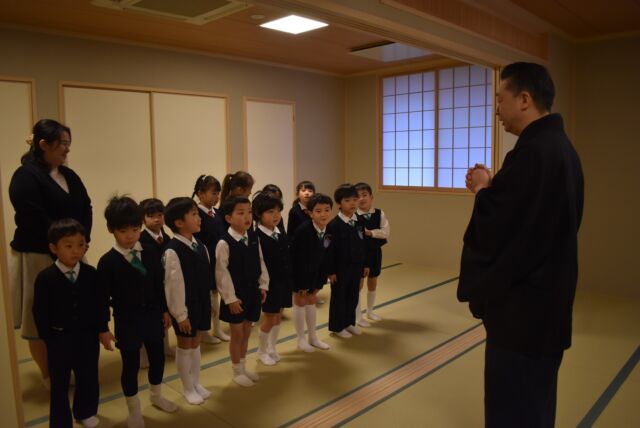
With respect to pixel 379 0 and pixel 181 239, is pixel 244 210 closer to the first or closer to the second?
pixel 181 239

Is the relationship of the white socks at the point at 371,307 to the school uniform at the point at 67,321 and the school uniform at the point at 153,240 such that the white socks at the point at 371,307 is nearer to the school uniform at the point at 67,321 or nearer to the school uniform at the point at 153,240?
the school uniform at the point at 153,240

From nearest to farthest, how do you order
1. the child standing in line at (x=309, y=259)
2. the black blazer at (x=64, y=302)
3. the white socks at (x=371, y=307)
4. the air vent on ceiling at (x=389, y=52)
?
the black blazer at (x=64, y=302) → the child standing in line at (x=309, y=259) → the white socks at (x=371, y=307) → the air vent on ceiling at (x=389, y=52)

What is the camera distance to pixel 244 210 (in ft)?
8.71

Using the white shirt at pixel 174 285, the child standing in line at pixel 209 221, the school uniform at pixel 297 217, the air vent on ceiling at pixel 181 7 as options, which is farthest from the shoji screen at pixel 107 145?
the white shirt at pixel 174 285

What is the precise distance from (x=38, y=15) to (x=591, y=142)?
4842 millimetres

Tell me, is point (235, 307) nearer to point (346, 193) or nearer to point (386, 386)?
point (386, 386)

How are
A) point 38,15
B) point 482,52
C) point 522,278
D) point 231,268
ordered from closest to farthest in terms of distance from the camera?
point 522,278 < point 231,268 < point 482,52 < point 38,15

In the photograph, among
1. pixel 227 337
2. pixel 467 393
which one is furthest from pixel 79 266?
pixel 467 393

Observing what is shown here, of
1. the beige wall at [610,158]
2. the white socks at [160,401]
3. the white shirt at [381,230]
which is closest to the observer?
the white socks at [160,401]

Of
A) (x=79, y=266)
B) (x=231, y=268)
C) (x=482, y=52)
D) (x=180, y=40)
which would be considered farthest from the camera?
(x=180, y=40)

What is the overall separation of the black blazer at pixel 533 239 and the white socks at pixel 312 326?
1.88 metres

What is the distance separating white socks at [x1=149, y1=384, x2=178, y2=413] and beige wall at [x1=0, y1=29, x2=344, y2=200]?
2620mm

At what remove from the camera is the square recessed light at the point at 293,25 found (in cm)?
388

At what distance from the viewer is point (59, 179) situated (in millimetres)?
2604
